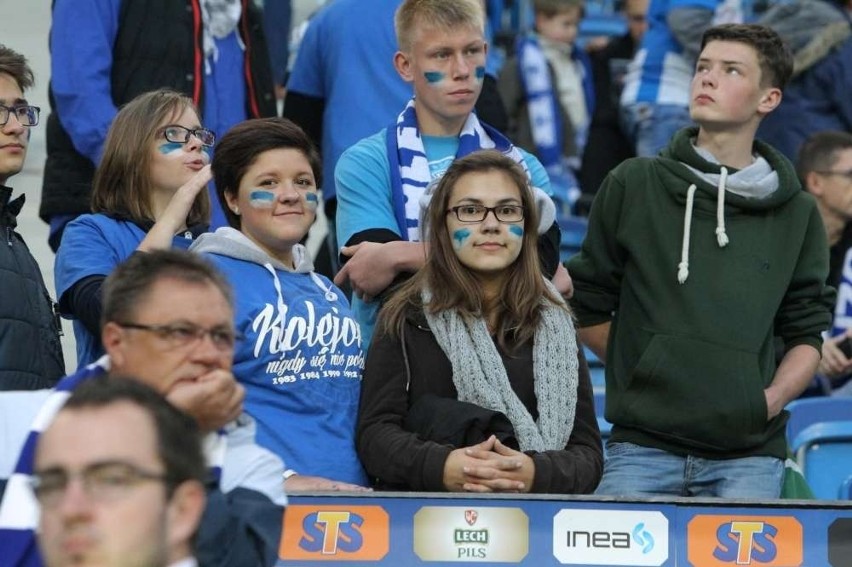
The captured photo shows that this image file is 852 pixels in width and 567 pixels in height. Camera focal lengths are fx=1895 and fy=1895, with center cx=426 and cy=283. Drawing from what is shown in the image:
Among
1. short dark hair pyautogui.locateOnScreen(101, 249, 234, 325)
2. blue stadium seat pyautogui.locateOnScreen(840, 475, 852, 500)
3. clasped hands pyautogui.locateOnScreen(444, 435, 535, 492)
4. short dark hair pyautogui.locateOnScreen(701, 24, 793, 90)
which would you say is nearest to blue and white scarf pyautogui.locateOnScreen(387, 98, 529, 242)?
short dark hair pyautogui.locateOnScreen(701, 24, 793, 90)

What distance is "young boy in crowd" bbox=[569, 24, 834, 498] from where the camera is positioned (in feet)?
18.4

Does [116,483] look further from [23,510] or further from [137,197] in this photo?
[137,197]

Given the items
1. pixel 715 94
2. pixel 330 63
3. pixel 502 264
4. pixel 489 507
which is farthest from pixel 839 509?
pixel 330 63

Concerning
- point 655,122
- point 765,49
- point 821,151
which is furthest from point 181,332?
point 655,122

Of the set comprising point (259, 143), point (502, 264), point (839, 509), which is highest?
point (259, 143)

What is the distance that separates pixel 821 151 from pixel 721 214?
2710mm

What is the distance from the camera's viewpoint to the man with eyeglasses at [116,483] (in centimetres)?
287

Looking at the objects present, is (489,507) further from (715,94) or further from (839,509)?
(715,94)

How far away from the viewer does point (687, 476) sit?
562 centimetres

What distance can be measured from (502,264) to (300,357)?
0.65m

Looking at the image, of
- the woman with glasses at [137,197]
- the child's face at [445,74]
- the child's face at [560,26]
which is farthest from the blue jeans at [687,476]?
the child's face at [560,26]

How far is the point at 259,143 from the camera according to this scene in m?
5.54

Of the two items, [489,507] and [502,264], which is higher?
[502,264]

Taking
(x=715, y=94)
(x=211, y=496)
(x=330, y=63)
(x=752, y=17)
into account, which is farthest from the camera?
(x=752, y=17)
